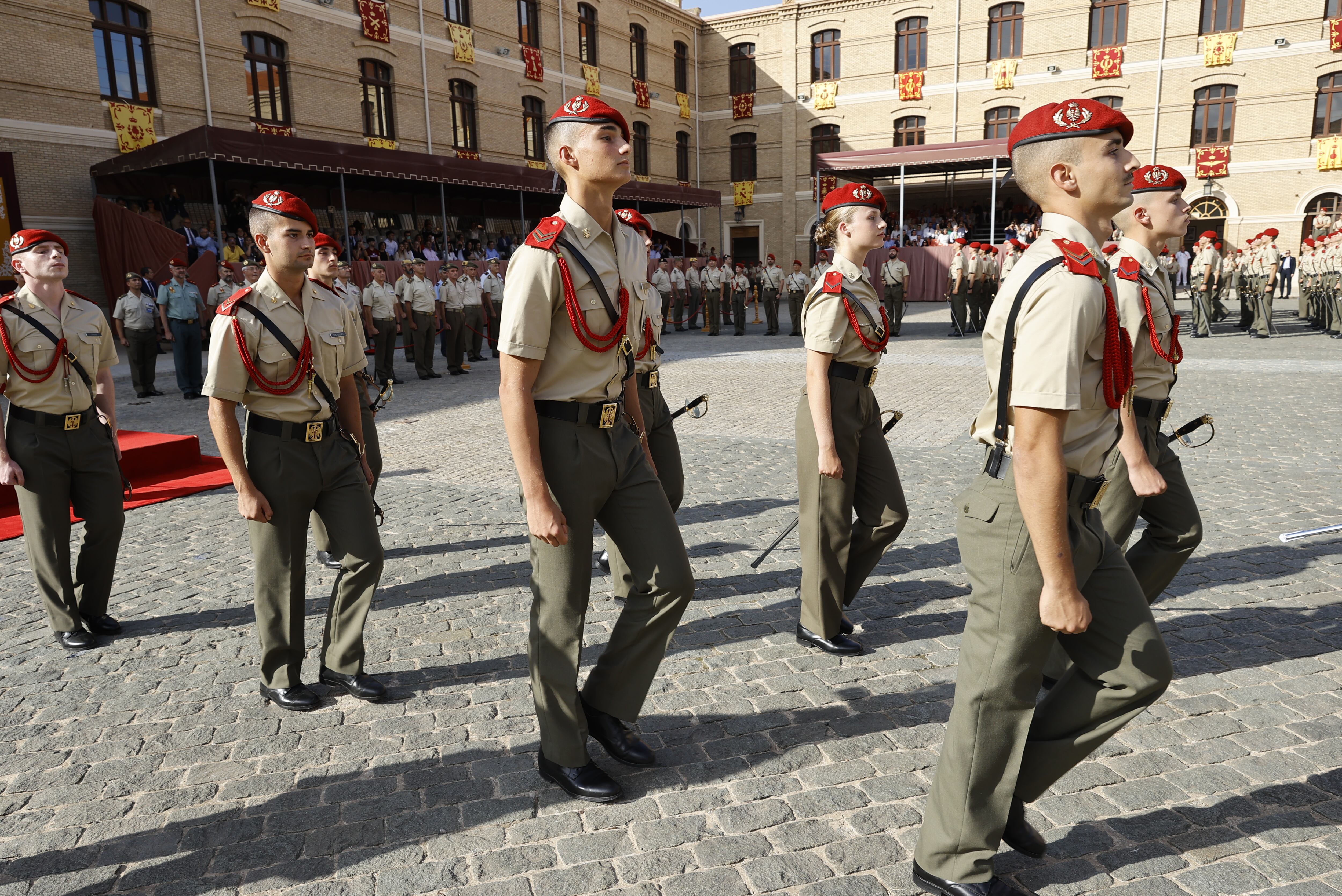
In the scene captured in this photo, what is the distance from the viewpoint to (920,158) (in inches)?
1030

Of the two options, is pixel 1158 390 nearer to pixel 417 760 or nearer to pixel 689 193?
pixel 417 760

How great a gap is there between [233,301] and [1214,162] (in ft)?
114

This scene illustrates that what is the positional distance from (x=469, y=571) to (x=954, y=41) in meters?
34.5

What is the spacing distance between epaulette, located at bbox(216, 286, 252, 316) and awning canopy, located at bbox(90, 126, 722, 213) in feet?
39.5

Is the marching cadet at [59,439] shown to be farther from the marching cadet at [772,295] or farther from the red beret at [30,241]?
the marching cadet at [772,295]

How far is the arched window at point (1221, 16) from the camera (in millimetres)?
29422

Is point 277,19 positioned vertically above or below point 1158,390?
above

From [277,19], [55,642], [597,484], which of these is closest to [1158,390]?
[597,484]

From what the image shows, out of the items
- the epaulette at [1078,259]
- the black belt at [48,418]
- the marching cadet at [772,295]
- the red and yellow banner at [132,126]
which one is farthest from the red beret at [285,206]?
the red and yellow banner at [132,126]

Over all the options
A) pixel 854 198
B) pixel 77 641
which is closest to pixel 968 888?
pixel 854 198

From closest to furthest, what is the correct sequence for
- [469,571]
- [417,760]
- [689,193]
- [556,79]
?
[417,760], [469,571], [689,193], [556,79]

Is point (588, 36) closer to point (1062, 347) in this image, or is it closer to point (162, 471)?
point (162, 471)

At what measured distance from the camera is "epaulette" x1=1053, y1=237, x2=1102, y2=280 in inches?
76.4

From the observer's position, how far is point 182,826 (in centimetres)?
274
